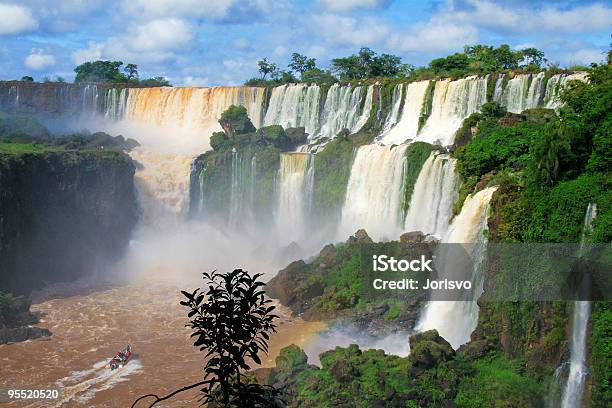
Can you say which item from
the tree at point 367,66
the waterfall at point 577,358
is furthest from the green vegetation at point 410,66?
the waterfall at point 577,358

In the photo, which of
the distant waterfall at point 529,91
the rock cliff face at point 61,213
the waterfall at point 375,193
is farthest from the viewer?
the distant waterfall at point 529,91

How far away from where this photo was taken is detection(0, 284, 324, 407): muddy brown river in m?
18.0

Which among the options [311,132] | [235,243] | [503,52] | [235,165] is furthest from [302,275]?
[503,52]

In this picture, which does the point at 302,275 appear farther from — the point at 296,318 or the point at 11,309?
the point at 11,309

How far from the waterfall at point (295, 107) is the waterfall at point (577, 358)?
26366 millimetres

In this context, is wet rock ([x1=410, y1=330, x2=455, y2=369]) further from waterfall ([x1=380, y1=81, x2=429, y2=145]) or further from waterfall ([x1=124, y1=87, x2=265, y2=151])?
waterfall ([x1=124, y1=87, x2=265, y2=151])

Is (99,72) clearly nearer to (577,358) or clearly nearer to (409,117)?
(409,117)

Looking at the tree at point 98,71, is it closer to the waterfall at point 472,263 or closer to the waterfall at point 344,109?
the waterfall at point 344,109

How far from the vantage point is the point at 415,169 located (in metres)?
26.2

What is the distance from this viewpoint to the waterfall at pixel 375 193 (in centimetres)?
2739

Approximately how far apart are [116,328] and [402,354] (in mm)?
10295

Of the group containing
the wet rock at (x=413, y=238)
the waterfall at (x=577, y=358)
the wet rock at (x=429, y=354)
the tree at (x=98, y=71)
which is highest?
the tree at (x=98, y=71)

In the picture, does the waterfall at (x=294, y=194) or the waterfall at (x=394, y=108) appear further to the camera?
the waterfall at (x=394, y=108)

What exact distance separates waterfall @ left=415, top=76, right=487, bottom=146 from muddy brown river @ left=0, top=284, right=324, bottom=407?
1251 cm
